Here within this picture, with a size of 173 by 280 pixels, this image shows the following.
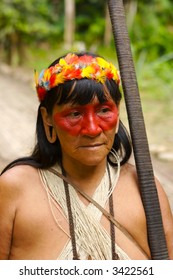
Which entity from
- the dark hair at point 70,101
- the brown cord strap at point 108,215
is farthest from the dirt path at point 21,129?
the brown cord strap at point 108,215

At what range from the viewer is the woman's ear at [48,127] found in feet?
6.56

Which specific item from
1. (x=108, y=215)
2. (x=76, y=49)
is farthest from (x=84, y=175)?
(x=76, y=49)

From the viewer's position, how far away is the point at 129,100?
1856mm

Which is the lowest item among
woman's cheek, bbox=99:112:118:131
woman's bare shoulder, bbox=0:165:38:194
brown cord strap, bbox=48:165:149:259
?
brown cord strap, bbox=48:165:149:259

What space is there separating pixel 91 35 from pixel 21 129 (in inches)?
430

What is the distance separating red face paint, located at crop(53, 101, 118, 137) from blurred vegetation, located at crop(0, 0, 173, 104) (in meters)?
6.50

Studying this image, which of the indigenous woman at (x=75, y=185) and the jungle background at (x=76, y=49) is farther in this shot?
the jungle background at (x=76, y=49)

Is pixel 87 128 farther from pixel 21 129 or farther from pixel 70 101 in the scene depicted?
pixel 21 129

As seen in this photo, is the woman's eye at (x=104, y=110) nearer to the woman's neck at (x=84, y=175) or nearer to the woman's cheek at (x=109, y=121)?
the woman's cheek at (x=109, y=121)

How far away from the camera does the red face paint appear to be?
184cm

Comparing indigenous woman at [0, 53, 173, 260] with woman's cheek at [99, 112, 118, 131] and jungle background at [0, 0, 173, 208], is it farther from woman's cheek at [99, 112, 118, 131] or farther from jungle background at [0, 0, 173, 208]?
jungle background at [0, 0, 173, 208]

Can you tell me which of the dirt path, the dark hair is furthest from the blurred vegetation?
the dark hair

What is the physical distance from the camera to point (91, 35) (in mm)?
16344

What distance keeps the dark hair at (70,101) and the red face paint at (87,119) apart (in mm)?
26
